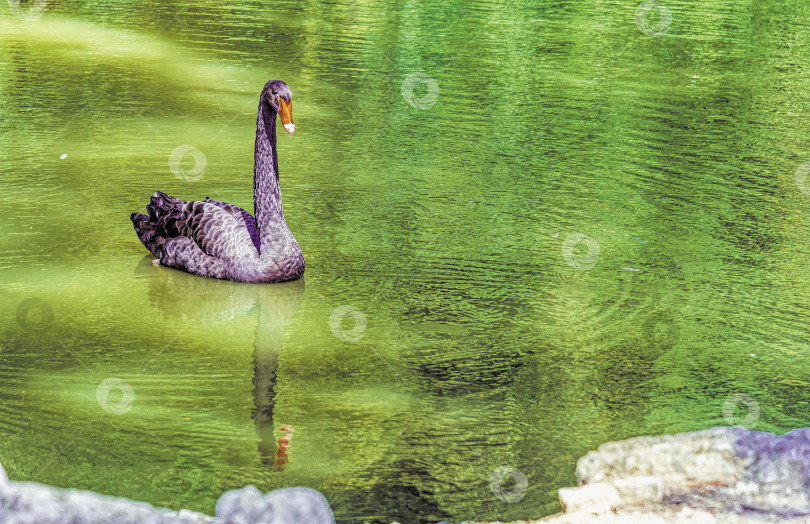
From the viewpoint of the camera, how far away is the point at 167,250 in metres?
7.03

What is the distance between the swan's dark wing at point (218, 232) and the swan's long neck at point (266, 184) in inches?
4.8

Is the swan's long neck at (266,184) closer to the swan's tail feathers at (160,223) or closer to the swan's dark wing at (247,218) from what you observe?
the swan's dark wing at (247,218)

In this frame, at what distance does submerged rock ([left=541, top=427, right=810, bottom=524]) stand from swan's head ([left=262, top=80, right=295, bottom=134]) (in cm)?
315

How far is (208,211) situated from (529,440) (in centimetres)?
305

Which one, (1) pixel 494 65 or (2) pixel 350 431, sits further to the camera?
(1) pixel 494 65

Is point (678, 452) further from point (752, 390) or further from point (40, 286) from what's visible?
point (40, 286)

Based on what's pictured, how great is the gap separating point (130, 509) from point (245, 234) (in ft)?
11.8

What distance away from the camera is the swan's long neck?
22.4 ft

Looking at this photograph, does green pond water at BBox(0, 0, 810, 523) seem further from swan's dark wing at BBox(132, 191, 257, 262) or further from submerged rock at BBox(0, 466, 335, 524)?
submerged rock at BBox(0, 466, 335, 524)

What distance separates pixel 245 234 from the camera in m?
6.93

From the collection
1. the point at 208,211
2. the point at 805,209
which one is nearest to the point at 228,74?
the point at 208,211

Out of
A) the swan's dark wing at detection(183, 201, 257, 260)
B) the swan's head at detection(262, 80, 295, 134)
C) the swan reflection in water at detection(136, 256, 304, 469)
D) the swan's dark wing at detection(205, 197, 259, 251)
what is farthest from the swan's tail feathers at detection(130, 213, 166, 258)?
the swan's head at detection(262, 80, 295, 134)

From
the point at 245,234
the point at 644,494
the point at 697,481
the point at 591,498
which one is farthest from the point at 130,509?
the point at 245,234

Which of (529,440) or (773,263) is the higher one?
(773,263)
